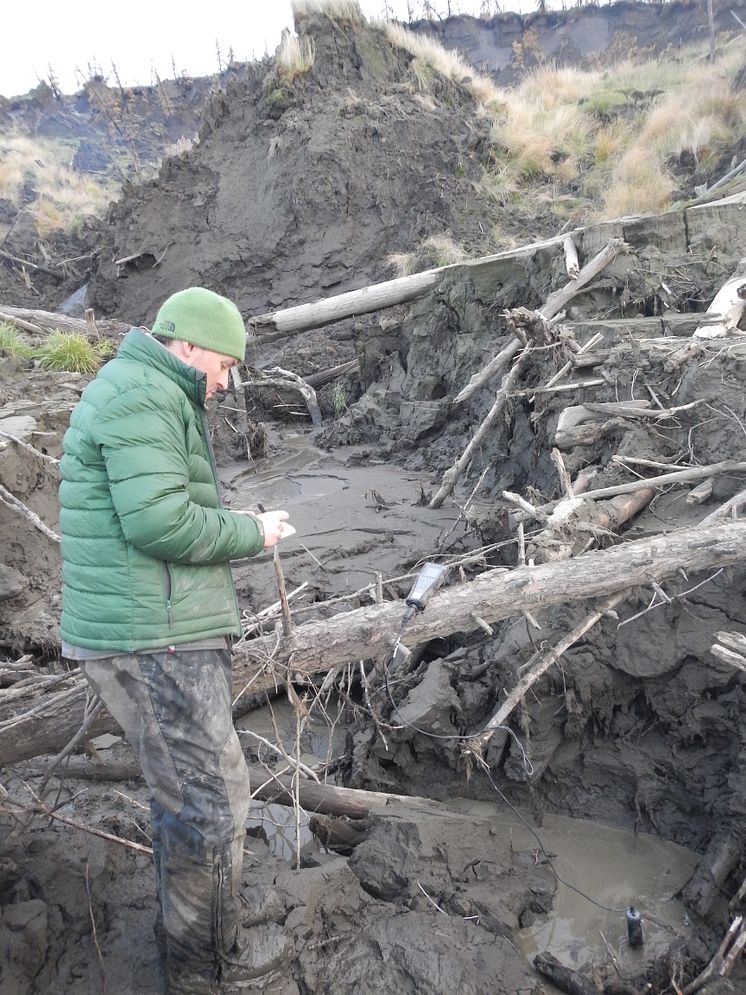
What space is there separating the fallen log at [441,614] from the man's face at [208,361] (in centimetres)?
113

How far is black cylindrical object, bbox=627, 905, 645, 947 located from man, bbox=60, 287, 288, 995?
1.57m

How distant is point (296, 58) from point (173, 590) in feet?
48.9

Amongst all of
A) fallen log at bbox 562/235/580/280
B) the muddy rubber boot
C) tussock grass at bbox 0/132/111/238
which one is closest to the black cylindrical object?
the muddy rubber boot

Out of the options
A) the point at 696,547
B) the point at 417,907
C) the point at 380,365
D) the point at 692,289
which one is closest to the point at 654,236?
the point at 692,289

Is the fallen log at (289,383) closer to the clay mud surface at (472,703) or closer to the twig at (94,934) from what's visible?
the clay mud surface at (472,703)

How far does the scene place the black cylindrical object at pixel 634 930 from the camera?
2.82 meters

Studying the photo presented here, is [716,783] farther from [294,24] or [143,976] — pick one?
[294,24]

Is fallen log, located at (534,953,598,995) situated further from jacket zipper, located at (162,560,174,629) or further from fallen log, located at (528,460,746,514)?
fallen log, located at (528,460,746,514)

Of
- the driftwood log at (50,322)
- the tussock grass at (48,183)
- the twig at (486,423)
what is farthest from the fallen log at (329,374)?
the tussock grass at (48,183)

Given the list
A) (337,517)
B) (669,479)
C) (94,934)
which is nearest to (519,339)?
(337,517)

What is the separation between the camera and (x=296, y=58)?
13906 millimetres

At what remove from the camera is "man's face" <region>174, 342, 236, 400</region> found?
206cm

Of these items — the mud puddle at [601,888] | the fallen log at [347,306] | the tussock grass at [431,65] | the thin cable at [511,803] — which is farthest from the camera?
the tussock grass at [431,65]

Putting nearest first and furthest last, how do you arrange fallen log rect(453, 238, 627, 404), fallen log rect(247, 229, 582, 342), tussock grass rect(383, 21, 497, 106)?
fallen log rect(453, 238, 627, 404)
fallen log rect(247, 229, 582, 342)
tussock grass rect(383, 21, 497, 106)
